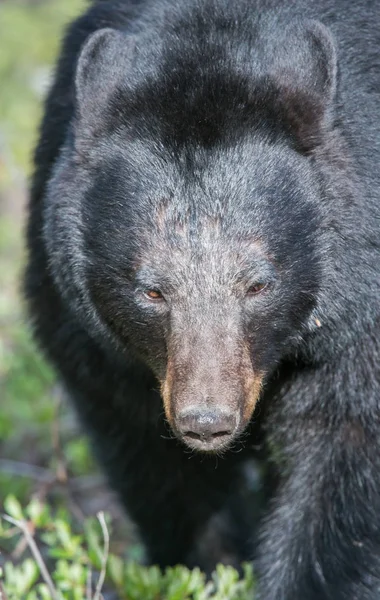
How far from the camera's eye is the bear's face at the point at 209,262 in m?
4.52

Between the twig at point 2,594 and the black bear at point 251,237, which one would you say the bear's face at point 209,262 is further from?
the twig at point 2,594

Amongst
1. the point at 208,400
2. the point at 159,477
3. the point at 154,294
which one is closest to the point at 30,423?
the point at 159,477

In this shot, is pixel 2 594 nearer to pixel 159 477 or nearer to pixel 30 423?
pixel 159 477

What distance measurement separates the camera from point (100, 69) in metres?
4.96

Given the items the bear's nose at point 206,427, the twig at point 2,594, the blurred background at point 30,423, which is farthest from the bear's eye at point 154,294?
the blurred background at point 30,423

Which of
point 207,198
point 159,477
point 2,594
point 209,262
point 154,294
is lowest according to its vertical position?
point 159,477

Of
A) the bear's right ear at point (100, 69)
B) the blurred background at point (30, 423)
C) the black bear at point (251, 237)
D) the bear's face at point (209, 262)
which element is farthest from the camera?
the blurred background at point (30, 423)

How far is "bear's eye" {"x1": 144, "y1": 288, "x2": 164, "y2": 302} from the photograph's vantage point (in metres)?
4.72

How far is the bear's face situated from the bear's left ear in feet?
0.43

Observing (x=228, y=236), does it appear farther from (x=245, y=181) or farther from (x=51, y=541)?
(x=51, y=541)

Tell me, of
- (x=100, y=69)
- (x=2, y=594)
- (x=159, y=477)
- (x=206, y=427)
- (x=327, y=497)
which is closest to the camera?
(x=206, y=427)

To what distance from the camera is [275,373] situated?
17.2 ft

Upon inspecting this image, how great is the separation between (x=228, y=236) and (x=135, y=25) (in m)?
1.11

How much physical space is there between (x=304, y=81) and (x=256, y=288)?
806mm
